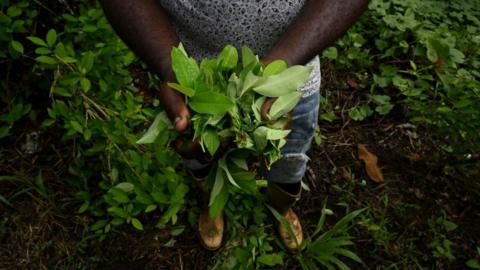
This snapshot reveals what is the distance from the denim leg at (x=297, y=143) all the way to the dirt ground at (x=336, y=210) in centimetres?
43

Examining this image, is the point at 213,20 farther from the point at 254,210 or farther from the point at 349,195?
the point at 349,195

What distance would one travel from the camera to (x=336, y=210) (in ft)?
6.33

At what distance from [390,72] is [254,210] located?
116 cm

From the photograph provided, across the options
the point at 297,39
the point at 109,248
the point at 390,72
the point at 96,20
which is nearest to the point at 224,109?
the point at 297,39

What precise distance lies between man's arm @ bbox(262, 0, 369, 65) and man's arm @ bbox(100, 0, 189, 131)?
0.80 feet

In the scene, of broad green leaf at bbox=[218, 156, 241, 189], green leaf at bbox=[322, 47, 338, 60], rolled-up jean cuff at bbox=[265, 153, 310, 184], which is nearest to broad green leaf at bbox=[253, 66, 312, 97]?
broad green leaf at bbox=[218, 156, 241, 189]

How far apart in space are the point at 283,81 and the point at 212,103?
170 mm

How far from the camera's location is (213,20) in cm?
108

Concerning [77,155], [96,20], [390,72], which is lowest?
[77,155]

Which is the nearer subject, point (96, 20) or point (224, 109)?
point (224, 109)

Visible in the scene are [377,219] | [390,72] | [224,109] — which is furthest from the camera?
[390,72]

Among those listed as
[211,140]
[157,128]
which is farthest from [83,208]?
[211,140]

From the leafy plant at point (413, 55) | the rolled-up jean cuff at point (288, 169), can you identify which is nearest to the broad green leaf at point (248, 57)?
the rolled-up jean cuff at point (288, 169)

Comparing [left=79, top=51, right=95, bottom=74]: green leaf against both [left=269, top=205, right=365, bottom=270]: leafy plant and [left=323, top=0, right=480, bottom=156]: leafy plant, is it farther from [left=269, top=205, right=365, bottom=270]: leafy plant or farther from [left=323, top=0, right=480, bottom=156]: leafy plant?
[left=323, top=0, right=480, bottom=156]: leafy plant
